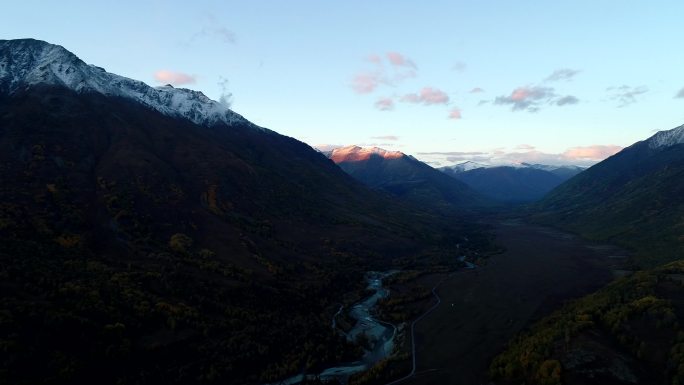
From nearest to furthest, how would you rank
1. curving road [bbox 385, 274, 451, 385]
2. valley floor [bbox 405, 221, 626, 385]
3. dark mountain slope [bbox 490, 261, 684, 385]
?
dark mountain slope [bbox 490, 261, 684, 385] → curving road [bbox 385, 274, 451, 385] → valley floor [bbox 405, 221, 626, 385]

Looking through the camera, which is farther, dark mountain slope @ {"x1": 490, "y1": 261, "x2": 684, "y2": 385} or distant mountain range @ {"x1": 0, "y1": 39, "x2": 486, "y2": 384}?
distant mountain range @ {"x1": 0, "y1": 39, "x2": 486, "y2": 384}

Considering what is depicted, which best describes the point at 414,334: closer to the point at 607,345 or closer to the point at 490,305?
the point at 490,305

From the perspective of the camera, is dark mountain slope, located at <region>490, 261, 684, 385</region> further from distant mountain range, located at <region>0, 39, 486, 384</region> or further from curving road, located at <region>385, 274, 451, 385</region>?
A: distant mountain range, located at <region>0, 39, 486, 384</region>

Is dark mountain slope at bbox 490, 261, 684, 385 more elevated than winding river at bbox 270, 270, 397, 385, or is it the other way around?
dark mountain slope at bbox 490, 261, 684, 385

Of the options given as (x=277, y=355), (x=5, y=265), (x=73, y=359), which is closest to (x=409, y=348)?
(x=277, y=355)

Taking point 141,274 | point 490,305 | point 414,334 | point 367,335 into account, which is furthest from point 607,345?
point 141,274

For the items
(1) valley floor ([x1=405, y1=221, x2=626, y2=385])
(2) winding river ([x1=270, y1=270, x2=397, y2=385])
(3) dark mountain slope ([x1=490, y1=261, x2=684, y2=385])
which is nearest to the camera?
(3) dark mountain slope ([x1=490, y1=261, x2=684, y2=385])

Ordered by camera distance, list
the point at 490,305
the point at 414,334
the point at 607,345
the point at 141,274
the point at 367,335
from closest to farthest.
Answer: the point at 607,345 → the point at 414,334 → the point at 367,335 → the point at 141,274 → the point at 490,305

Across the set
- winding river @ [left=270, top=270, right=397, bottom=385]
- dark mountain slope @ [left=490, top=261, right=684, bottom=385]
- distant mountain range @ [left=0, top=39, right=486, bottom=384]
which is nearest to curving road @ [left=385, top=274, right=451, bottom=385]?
winding river @ [left=270, top=270, right=397, bottom=385]

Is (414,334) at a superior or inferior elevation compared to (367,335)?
superior
